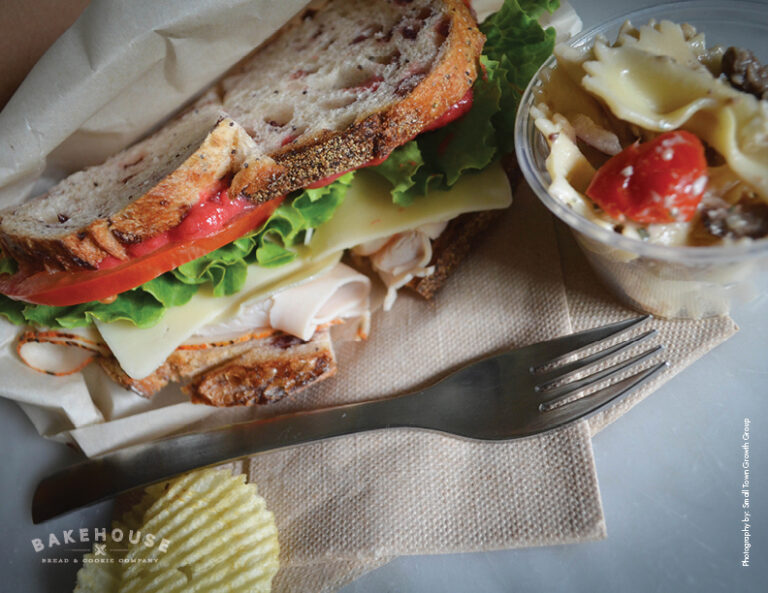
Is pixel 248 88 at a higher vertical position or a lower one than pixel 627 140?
higher

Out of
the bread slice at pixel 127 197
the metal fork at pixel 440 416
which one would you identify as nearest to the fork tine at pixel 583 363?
the metal fork at pixel 440 416

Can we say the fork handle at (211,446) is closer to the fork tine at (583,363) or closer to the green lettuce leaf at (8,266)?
the fork tine at (583,363)

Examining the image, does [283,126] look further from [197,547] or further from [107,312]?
[197,547]

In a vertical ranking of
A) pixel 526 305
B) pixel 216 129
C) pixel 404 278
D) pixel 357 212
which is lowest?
pixel 526 305

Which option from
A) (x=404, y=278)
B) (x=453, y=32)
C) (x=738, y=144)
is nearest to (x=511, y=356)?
(x=404, y=278)

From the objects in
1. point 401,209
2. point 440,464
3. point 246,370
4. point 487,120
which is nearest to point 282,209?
point 401,209

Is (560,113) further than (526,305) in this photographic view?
No

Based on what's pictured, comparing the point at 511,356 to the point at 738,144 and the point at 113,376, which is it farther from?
the point at 113,376

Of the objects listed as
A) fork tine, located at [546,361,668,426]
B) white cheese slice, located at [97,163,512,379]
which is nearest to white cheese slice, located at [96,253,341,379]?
white cheese slice, located at [97,163,512,379]
